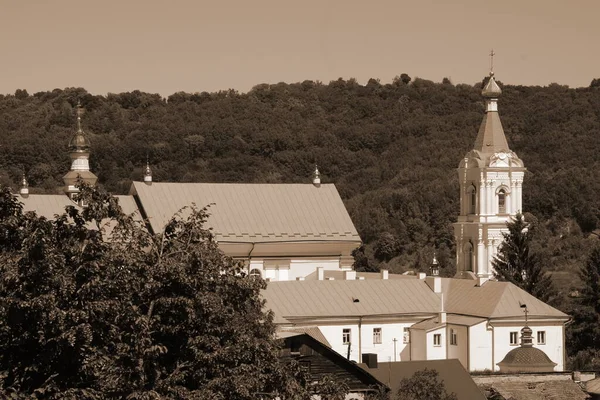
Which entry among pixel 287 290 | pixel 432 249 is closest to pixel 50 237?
pixel 287 290

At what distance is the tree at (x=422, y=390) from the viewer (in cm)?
3694

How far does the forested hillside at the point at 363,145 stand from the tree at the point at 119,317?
189 feet

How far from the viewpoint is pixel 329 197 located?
6469 cm

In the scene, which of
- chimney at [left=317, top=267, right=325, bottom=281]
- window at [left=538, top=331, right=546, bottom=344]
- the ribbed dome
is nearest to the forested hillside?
chimney at [left=317, top=267, right=325, bottom=281]

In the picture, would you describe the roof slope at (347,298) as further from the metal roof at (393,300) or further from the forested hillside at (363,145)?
the forested hillside at (363,145)

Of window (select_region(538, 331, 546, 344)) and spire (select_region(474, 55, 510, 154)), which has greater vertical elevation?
spire (select_region(474, 55, 510, 154))

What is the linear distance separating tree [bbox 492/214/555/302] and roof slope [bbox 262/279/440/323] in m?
8.26

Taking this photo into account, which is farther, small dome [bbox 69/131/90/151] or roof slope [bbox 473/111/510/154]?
roof slope [bbox 473/111/510/154]

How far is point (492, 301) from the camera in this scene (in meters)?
57.6

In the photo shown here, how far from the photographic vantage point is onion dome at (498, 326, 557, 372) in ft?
167

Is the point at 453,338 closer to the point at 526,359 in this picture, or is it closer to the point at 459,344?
the point at 459,344

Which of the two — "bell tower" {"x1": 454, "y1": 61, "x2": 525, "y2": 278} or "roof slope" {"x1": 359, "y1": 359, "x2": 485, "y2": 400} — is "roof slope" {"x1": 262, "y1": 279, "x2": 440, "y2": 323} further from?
"bell tower" {"x1": 454, "y1": 61, "x2": 525, "y2": 278}

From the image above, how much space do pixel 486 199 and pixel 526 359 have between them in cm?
2214

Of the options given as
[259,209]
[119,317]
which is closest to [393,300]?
[259,209]
